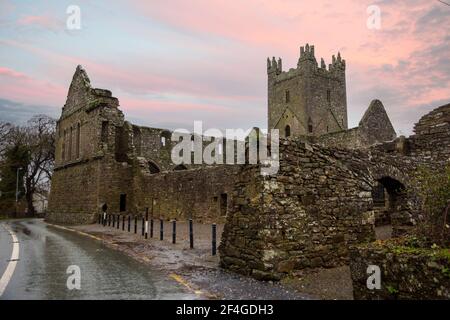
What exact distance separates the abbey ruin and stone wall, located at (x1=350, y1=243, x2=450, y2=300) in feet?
8.58

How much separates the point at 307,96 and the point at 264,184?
55317mm

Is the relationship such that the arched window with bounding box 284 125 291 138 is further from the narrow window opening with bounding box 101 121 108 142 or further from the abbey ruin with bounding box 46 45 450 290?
the narrow window opening with bounding box 101 121 108 142

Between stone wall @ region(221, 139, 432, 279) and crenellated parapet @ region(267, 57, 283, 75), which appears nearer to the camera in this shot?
stone wall @ region(221, 139, 432, 279)

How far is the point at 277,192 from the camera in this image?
851 cm

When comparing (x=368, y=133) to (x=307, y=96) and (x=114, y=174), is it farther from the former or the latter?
(x=307, y=96)

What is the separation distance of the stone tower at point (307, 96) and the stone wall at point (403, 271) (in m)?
55.6

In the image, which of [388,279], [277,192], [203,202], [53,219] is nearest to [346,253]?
[277,192]

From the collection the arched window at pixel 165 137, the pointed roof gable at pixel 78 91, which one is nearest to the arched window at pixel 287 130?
the arched window at pixel 165 137

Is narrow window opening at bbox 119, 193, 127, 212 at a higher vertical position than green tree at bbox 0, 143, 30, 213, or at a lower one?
lower

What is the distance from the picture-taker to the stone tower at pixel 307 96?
2435 inches

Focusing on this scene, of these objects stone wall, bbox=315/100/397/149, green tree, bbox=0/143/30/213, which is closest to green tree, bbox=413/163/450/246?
Result: stone wall, bbox=315/100/397/149

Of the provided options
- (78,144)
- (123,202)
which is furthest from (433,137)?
(78,144)

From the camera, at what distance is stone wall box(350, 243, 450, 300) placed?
4.59 metres
